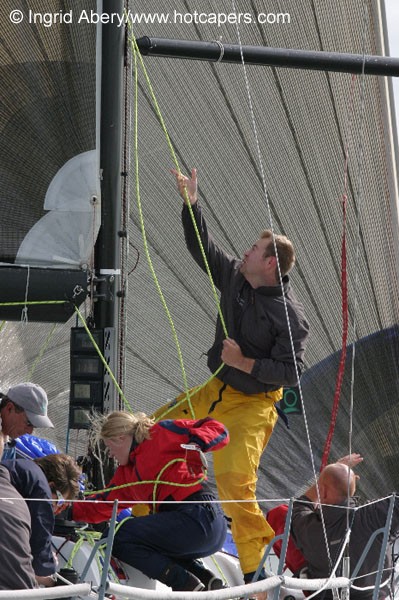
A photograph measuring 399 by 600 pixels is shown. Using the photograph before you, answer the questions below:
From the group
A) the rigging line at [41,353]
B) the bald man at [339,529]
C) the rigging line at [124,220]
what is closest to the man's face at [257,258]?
the rigging line at [124,220]

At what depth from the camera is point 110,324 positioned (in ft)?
14.3

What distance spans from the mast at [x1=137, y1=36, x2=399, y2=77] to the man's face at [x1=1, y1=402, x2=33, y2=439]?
144 centimetres

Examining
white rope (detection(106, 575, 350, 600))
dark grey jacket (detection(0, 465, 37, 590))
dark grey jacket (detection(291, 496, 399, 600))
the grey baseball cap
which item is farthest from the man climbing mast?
dark grey jacket (detection(0, 465, 37, 590))

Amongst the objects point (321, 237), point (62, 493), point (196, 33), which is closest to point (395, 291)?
point (321, 237)

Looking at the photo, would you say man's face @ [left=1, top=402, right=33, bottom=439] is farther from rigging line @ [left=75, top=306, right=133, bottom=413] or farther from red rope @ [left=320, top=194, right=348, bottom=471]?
red rope @ [left=320, top=194, right=348, bottom=471]

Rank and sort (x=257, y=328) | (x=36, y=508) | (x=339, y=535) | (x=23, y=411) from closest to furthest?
(x=36, y=508) < (x=23, y=411) < (x=339, y=535) < (x=257, y=328)

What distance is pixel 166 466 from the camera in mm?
3598

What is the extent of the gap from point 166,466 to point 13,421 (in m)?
0.45

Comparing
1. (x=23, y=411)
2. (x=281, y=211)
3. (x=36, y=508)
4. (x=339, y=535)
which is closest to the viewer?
(x=36, y=508)

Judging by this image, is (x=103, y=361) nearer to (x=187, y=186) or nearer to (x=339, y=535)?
(x=187, y=186)

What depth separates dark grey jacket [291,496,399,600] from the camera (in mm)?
3836

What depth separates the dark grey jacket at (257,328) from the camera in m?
4.05

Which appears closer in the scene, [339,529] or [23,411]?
[23,411]

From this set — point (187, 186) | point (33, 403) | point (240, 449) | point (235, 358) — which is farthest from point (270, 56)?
point (33, 403)
